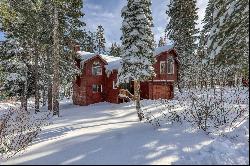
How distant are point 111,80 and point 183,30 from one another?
464 inches

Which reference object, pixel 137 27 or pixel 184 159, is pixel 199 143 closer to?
pixel 184 159

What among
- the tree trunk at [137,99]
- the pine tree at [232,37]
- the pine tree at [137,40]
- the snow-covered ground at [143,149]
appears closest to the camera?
the snow-covered ground at [143,149]

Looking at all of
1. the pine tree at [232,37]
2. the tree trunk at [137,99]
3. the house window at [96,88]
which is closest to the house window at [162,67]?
the house window at [96,88]

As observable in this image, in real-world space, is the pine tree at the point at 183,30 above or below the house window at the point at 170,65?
above

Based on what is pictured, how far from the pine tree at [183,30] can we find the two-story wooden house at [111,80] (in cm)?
169

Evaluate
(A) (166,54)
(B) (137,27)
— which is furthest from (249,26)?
(A) (166,54)

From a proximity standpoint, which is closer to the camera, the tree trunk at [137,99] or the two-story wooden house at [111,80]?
the tree trunk at [137,99]

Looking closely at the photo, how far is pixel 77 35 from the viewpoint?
2962 cm

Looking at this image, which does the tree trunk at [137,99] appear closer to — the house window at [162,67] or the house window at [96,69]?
the house window at [162,67]

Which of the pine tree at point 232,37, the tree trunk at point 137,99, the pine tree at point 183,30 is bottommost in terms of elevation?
the tree trunk at point 137,99

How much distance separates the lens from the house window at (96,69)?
39.3 meters

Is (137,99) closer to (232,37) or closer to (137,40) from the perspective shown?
(137,40)

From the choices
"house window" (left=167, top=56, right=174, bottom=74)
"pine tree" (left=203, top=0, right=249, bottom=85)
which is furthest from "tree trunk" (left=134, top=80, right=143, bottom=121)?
"house window" (left=167, top=56, right=174, bottom=74)

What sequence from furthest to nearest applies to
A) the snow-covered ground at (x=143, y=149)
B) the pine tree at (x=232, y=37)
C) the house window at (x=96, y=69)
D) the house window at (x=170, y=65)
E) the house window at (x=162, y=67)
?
1. the house window at (x=170, y=65)
2. the house window at (x=96, y=69)
3. the house window at (x=162, y=67)
4. the pine tree at (x=232, y=37)
5. the snow-covered ground at (x=143, y=149)
